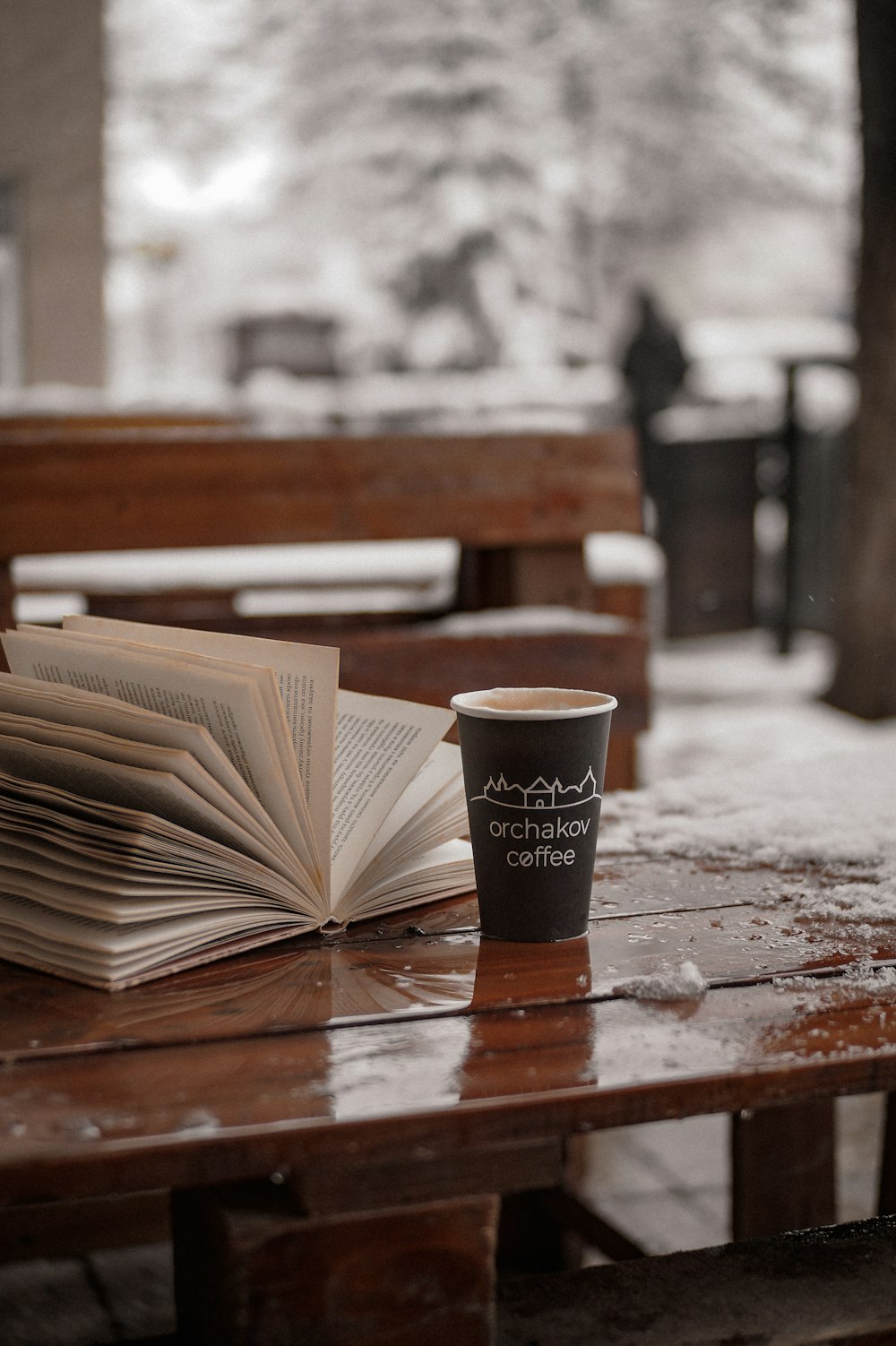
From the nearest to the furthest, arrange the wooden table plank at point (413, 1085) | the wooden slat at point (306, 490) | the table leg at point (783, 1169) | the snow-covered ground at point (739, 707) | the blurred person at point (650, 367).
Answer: the wooden table plank at point (413, 1085) < the table leg at point (783, 1169) < the wooden slat at point (306, 490) < the snow-covered ground at point (739, 707) < the blurred person at point (650, 367)

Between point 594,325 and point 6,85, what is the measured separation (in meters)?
8.98

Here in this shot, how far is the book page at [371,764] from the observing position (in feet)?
3.10

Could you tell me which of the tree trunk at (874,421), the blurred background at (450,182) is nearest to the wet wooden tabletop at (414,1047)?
the tree trunk at (874,421)

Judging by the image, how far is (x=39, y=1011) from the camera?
79 cm

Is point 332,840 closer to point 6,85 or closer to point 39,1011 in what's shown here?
point 39,1011

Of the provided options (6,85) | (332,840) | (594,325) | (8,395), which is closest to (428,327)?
(594,325)

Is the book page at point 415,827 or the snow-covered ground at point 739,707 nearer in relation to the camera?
the book page at point 415,827

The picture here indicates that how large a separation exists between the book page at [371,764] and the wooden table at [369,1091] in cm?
11

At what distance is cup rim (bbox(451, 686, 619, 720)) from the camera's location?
84cm

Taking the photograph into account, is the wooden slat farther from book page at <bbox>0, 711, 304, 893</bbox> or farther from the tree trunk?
the tree trunk

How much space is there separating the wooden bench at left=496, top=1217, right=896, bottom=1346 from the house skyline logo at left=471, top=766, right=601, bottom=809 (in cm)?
31

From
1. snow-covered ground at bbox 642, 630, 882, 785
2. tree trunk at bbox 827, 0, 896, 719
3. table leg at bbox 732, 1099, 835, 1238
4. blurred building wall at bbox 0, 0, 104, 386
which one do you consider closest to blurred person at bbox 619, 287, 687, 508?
snow-covered ground at bbox 642, 630, 882, 785

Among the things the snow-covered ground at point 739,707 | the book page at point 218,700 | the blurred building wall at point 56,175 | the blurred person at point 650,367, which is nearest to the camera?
the book page at point 218,700

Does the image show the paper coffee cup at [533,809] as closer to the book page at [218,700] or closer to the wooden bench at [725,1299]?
the book page at [218,700]
